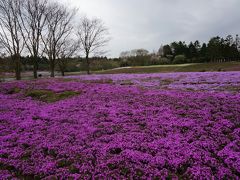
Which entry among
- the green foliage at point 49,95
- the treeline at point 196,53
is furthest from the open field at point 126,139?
the treeline at point 196,53

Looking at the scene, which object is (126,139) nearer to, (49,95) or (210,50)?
(49,95)

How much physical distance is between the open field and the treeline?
263 ft

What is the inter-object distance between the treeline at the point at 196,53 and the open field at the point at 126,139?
80.0 m

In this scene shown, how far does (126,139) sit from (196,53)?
105 m

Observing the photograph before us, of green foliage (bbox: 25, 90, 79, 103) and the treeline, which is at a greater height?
the treeline

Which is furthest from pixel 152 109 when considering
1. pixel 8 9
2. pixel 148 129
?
pixel 8 9

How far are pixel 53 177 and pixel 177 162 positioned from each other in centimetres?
332

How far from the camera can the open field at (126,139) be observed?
511cm

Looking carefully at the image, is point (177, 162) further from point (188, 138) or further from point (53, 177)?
point (53, 177)

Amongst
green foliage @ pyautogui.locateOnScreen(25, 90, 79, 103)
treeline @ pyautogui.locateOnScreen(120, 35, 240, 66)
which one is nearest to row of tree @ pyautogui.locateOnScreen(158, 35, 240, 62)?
treeline @ pyautogui.locateOnScreen(120, 35, 240, 66)

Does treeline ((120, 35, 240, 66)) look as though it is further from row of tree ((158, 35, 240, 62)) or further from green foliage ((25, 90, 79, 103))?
green foliage ((25, 90, 79, 103))

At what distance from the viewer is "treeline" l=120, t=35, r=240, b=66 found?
8438cm

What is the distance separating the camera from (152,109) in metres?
10.1

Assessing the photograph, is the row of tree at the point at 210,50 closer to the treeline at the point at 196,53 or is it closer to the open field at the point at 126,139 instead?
the treeline at the point at 196,53
